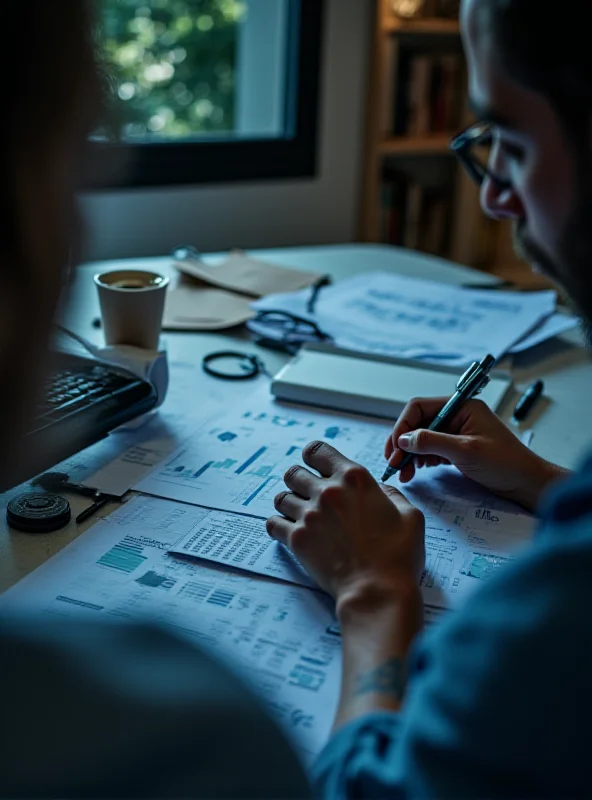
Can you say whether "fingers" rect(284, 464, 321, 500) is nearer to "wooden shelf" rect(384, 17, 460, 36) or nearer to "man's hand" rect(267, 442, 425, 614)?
"man's hand" rect(267, 442, 425, 614)

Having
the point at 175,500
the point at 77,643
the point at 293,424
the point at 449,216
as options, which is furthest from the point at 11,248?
the point at 449,216

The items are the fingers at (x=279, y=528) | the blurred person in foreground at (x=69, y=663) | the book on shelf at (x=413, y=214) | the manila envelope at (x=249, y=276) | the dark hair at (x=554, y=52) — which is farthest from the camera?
the book on shelf at (x=413, y=214)

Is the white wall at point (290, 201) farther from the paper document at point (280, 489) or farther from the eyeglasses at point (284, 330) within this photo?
the paper document at point (280, 489)

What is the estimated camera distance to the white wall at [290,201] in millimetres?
2932

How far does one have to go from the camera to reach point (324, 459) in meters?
0.97

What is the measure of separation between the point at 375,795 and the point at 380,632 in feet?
0.59

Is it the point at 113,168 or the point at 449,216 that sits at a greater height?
the point at 113,168

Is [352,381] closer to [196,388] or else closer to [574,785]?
[196,388]

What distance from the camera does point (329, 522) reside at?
87 centimetres

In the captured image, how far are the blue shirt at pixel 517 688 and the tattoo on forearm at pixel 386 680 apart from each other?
117mm

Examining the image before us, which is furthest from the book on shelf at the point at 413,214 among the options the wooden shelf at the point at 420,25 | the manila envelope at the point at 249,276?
the manila envelope at the point at 249,276

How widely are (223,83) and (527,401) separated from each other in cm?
239

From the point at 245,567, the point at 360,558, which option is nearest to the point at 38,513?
the point at 245,567

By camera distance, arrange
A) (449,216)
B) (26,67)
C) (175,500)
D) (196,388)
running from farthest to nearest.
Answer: (449,216) → (196,388) → (175,500) → (26,67)
